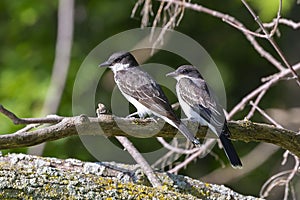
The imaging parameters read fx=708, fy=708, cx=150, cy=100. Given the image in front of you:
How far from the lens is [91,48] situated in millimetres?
6258

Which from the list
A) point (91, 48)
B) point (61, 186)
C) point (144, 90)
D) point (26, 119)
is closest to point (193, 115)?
point (144, 90)

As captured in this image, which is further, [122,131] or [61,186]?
[122,131]

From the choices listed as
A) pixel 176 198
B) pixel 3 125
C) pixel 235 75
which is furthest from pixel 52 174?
pixel 235 75

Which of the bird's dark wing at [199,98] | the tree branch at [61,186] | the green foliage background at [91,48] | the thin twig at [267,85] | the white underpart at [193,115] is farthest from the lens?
the green foliage background at [91,48]

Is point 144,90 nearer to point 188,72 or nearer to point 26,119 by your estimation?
point 188,72

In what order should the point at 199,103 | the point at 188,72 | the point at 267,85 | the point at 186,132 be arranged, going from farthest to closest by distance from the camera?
the point at 188,72 < the point at 199,103 < the point at 267,85 < the point at 186,132

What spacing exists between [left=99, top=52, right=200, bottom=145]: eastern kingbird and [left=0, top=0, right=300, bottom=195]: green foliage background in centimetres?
127

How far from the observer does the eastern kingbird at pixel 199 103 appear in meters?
3.39

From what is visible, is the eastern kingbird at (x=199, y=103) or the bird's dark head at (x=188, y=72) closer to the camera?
the eastern kingbird at (x=199, y=103)

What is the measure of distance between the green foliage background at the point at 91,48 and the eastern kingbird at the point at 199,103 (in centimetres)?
133

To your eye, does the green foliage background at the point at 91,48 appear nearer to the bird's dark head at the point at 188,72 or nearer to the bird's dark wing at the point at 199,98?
the bird's dark head at the point at 188,72

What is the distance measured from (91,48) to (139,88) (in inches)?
100

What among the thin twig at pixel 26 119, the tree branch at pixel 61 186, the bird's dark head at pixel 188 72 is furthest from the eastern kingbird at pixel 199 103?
the tree branch at pixel 61 186

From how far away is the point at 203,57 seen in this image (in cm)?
639
